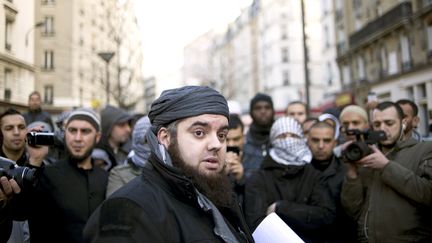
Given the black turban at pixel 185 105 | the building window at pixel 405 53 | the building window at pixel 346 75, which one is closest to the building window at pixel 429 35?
the building window at pixel 405 53

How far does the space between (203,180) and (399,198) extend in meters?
2.23

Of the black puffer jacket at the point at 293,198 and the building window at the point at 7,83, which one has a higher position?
the building window at the point at 7,83

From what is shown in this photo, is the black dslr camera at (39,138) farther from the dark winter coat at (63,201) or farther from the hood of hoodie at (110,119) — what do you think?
the hood of hoodie at (110,119)

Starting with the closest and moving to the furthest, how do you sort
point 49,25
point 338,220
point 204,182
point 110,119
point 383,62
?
point 204,182 → point 338,220 → point 49,25 → point 110,119 → point 383,62

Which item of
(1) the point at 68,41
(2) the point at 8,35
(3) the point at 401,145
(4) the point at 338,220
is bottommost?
(4) the point at 338,220

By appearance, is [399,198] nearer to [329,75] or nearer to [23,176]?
[23,176]

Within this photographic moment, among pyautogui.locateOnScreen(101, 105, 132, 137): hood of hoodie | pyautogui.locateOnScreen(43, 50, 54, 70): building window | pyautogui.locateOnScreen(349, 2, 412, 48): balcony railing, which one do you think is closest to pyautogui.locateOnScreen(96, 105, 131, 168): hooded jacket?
pyautogui.locateOnScreen(101, 105, 132, 137): hood of hoodie

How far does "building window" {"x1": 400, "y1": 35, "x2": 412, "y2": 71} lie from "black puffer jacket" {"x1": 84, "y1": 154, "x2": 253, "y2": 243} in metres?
24.6

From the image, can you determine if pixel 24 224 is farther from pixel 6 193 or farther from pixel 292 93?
pixel 292 93

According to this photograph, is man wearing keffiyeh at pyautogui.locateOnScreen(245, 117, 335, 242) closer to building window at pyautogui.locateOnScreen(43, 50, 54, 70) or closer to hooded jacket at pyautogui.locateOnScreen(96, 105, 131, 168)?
hooded jacket at pyautogui.locateOnScreen(96, 105, 131, 168)

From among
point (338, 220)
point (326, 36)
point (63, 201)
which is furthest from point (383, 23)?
point (63, 201)

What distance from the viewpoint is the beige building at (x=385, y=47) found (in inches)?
880

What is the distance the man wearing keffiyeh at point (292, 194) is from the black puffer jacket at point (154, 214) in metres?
1.59

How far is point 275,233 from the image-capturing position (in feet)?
7.50
